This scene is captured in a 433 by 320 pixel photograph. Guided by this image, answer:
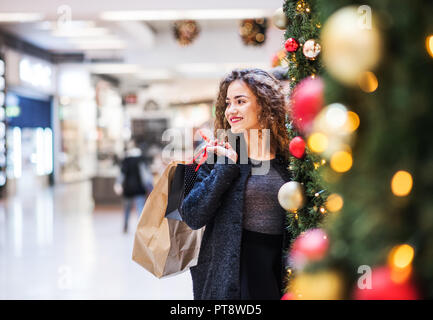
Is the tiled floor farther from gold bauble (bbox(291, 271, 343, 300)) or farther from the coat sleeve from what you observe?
gold bauble (bbox(291, 271, 343, 300))

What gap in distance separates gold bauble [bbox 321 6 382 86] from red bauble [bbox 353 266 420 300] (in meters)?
0.25

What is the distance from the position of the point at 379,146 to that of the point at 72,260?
18.0 feet

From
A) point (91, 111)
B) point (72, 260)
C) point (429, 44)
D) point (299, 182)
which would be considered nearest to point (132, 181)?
point (72, 260)

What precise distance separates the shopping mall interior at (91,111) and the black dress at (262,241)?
2.64m

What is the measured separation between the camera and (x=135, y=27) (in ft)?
32.0

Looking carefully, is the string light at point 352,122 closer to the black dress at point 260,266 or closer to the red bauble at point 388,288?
the red bauble at point 388,288

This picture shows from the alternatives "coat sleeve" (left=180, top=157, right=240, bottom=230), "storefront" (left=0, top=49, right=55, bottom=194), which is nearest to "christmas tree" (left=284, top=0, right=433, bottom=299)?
"coat sleeve" (left=180, top=157, right=240, bottom=230)

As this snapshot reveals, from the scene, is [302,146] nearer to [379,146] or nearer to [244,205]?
[244,205]

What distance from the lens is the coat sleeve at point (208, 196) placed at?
5.40 feet

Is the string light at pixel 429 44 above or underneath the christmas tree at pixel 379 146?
above

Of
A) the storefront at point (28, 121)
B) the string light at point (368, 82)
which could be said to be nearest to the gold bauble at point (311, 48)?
the string light at point (368, 82)

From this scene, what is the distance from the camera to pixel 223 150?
170cm

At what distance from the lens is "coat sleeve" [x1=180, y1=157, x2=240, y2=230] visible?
165 cm

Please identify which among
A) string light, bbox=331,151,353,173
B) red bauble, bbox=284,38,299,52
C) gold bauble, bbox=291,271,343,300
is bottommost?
gold bauble, bbox=291,271,343,300
